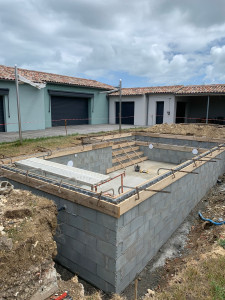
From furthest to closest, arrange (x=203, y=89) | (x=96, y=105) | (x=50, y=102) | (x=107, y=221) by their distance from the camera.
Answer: (x=96, y=105) < (x=203, y=89) < (x=50, y=102) < (x=107, y=221)

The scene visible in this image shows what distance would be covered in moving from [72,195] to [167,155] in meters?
9.69

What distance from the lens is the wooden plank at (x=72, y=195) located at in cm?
488

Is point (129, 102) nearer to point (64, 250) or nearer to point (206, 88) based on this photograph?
point (206, 88)

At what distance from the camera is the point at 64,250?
20.2ft

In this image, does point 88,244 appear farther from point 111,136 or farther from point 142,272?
point 111,136

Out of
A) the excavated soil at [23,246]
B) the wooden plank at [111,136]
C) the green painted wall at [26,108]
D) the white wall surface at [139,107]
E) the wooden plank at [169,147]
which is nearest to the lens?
the excavated soil at [23,246]

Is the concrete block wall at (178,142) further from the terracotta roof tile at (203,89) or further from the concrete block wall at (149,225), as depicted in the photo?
the terracotta roof tile at (203,89)

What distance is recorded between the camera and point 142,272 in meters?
6.11

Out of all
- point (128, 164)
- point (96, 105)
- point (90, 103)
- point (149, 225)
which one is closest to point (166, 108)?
point (96, 105)

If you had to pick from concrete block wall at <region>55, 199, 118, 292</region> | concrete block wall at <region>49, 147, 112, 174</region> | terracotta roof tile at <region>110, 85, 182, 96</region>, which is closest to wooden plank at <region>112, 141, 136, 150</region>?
concrete block wall at <region>49, 147, 112, 174</region>

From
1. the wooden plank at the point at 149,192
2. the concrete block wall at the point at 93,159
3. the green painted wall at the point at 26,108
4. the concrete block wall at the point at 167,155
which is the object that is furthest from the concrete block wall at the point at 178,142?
the green painted wall at the point at 26,108

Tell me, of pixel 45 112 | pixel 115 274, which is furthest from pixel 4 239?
pixel 45 112

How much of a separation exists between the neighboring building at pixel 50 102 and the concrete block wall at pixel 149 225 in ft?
46.9

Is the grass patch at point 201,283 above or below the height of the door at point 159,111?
below
